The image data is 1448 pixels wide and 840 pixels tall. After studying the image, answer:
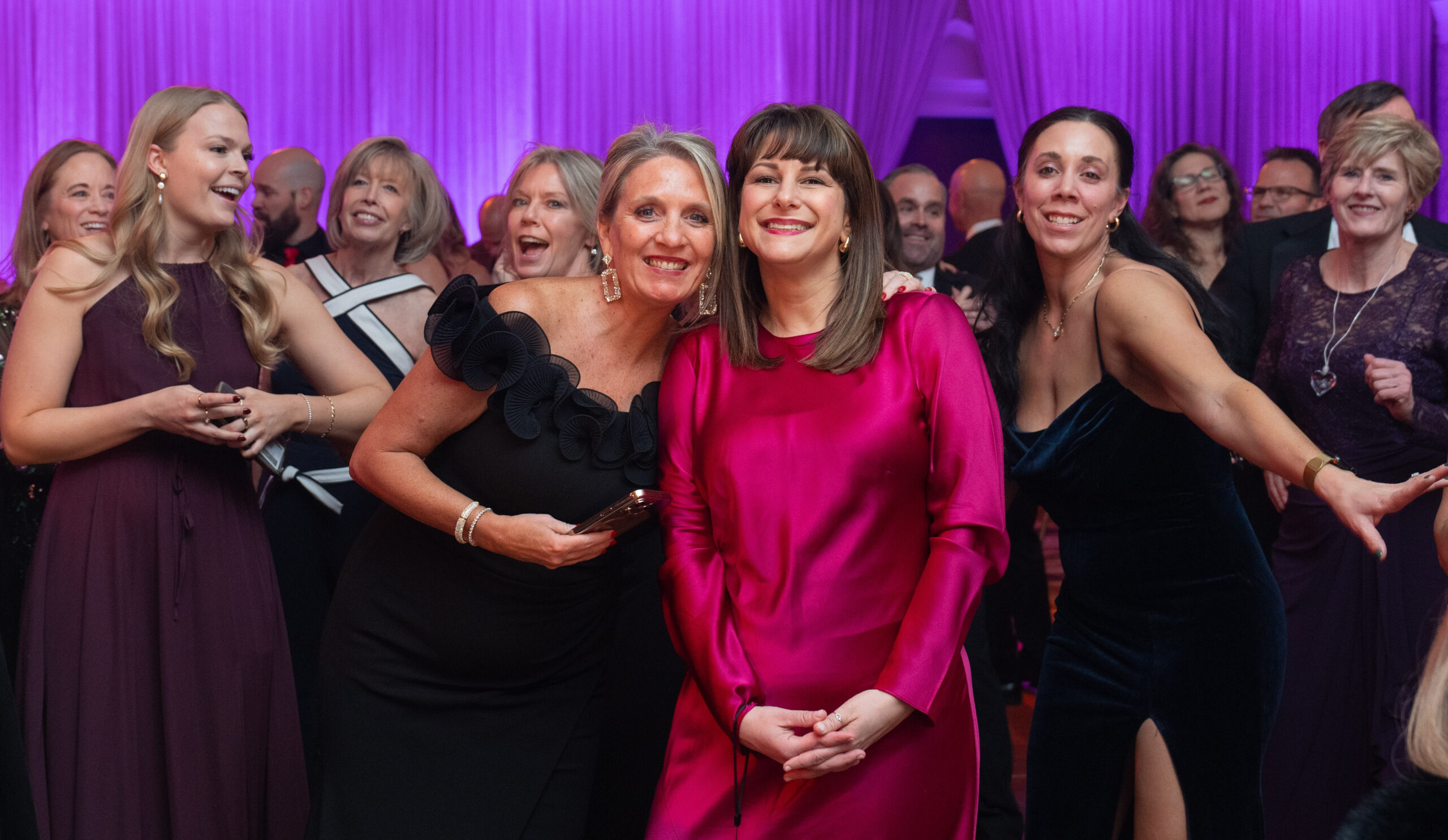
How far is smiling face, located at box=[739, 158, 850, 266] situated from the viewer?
6.45ft

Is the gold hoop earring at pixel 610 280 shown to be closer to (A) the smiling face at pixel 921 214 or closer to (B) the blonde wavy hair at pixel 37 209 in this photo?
(B) the blonde wavy hair at pixel 37 209

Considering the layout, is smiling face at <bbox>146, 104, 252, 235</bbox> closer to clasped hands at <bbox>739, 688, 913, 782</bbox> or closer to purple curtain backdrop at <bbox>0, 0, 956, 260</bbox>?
clasped hands at <bbox>739, 688, 913, 782</bbox>

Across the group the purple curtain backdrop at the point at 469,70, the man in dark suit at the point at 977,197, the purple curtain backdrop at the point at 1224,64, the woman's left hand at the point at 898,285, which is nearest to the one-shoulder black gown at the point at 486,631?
the woman's left hand at the point at 898,285

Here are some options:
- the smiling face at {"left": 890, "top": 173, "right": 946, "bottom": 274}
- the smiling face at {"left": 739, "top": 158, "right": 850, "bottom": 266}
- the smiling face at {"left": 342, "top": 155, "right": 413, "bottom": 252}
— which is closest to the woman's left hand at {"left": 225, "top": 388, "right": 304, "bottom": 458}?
the smiling face at {"left": 739, "top": 158, "right": 850, "bottom": 266}

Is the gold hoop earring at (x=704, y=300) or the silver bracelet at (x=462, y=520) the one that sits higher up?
the gold hoop earring at (x=704, y=300)

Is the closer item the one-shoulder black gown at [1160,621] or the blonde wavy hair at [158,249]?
the one-shoulder black gown at [1160,621]

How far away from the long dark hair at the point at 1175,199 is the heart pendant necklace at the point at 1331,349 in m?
1.33

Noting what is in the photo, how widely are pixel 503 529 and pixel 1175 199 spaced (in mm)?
3261

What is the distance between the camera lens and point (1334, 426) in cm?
304

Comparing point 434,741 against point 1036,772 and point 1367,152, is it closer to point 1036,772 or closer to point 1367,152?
point 1036,772

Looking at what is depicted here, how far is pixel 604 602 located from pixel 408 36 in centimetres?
682

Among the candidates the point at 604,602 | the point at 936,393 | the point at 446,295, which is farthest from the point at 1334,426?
the point at 446,295

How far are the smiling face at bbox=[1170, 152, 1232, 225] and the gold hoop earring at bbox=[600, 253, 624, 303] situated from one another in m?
2.88

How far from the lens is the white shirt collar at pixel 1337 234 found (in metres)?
3.47
